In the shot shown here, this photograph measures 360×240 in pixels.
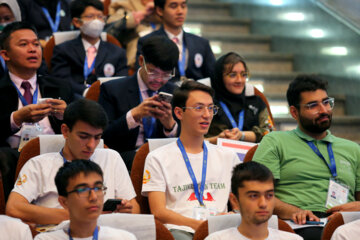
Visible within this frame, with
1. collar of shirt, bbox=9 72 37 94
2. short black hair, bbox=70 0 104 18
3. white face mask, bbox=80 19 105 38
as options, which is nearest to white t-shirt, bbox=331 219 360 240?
collar of shirt, bbox=9 72 37 94

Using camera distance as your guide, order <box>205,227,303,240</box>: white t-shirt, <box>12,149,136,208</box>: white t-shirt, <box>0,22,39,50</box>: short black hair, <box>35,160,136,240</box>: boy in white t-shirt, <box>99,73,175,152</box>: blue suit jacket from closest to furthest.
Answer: <box>35,160,136,240</box>: boy in white t-shirt
<box>205,227,303,240</box>: white t-shirt
<box>12,149,136,208</box>: white t-shirt
<box>99,73,175,152</box>: blue suit jacket
<box>0,22,39,50</box>: short black hair

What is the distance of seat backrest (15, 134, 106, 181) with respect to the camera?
3.70 m

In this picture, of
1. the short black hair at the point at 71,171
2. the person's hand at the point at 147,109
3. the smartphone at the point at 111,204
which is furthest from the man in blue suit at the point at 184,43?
the short black hair at the point at 71,171

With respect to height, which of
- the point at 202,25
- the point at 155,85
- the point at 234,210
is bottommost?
the point at 234,210

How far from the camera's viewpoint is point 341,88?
6273 mm

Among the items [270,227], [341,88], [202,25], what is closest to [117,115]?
[270,227]

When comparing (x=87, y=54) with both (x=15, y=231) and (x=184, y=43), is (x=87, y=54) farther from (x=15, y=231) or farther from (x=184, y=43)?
(x=15, y=231)

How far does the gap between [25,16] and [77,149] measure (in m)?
3.08

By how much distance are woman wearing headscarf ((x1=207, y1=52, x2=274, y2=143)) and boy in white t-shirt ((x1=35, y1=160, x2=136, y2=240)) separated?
1864mm

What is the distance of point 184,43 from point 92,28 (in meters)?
0.83

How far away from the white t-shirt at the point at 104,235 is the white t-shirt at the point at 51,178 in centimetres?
54

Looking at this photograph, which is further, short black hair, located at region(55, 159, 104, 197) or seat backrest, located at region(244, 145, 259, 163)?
seat backrest, located at region(244, 145, 259, 163)

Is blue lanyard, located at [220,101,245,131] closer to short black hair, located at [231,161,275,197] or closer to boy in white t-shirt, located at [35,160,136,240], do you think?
short black hair, located at [231,161,275,197]

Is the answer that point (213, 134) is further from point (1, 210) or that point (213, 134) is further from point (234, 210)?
point (1, 210)
